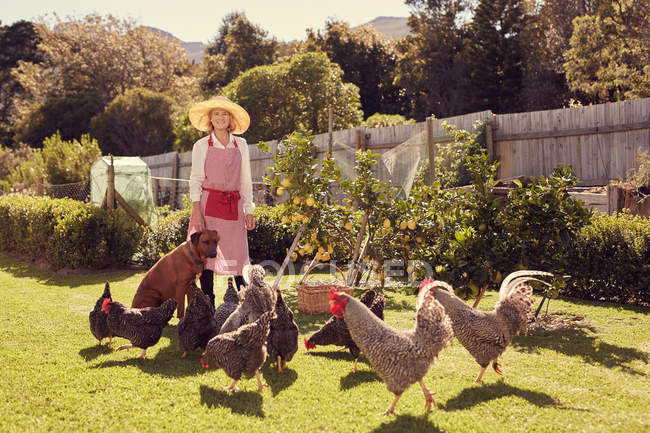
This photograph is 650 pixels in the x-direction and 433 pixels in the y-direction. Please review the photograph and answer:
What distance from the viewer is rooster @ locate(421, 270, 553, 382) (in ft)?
13.0

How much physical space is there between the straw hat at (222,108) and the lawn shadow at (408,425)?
3.58 meters

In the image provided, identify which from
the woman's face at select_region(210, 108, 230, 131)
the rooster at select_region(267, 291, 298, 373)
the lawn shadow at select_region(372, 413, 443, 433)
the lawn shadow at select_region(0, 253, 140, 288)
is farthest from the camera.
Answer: the lawn shadow at select_region(0, 253, 140, 288)

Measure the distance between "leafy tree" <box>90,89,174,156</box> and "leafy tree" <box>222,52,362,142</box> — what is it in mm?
10919

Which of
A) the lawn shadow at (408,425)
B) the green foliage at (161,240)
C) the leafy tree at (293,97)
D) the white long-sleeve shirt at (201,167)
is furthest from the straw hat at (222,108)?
the leafy tree at (293,97)

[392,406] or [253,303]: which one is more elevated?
[253,303]

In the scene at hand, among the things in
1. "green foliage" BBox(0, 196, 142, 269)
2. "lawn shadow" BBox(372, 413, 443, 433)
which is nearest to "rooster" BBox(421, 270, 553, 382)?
"lawn shadow" BBox(372, 413, 443, 433)

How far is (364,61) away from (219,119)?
28.3 meters

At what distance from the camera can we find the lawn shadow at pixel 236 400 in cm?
362

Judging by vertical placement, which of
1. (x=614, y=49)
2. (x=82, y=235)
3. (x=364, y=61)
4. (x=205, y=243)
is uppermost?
(x=364, y=61)

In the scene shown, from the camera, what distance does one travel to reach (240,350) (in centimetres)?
389

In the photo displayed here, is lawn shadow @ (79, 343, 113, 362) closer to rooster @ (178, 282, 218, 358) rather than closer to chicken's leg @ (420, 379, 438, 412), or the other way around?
rooster @ (178, 282, 218, 358)

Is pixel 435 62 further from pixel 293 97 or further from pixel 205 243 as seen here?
pixel 205 243

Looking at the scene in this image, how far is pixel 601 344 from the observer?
5016mm

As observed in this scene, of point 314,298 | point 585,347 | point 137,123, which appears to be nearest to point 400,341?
point 585,347
